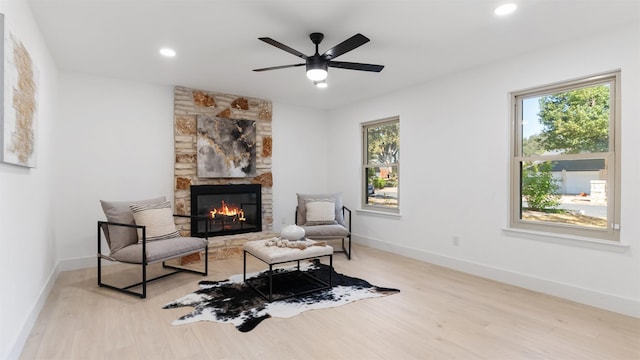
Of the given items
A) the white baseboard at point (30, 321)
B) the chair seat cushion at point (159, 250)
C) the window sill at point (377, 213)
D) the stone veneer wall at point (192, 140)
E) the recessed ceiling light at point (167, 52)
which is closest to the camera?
the white baseboard at point (30, 321)

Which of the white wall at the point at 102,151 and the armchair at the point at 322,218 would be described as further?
the armchair at the point at 322,218

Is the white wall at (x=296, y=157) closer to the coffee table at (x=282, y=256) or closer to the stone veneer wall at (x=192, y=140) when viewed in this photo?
the stone veneer wall at (x=192, y=140)

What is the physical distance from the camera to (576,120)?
126 inches

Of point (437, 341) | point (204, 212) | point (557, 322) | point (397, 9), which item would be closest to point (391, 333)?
point (437, 341)

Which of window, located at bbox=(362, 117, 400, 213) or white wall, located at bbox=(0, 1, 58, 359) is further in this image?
window, located at bbox=(362, 117, 400, 213)

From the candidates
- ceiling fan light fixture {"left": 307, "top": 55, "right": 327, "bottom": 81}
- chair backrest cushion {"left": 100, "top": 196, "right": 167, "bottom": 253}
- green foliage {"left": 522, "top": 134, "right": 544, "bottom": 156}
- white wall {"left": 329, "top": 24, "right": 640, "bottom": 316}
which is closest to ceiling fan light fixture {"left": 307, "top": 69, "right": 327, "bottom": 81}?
ceiling fan light fixture {"left": 307, "top": 55, "right": 327, "bottom": 81}

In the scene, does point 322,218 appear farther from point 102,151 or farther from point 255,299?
point 102,151

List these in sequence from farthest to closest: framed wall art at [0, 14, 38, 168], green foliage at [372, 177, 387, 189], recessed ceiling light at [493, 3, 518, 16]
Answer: green foliage at [372, 177, 387, 189], recessed ceiling light at [493, 3, 518, 16], framed wall art at [0, 14, 38, 168]

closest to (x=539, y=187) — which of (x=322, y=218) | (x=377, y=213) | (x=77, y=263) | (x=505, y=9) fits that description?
(x=505, y=9)

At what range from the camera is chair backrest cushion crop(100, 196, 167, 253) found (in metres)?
3.45

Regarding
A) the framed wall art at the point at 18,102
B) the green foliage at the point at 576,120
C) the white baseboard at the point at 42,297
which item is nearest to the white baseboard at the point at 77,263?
the white baseboard at the point at 42,297

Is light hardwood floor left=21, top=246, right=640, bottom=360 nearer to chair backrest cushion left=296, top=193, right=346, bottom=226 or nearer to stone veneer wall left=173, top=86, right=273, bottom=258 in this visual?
stone veneer wall left=173, top=86, right=273, bottom=258

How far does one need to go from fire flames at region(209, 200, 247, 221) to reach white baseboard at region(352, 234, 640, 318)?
2473 mm

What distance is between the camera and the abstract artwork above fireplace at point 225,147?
488 centimetres
